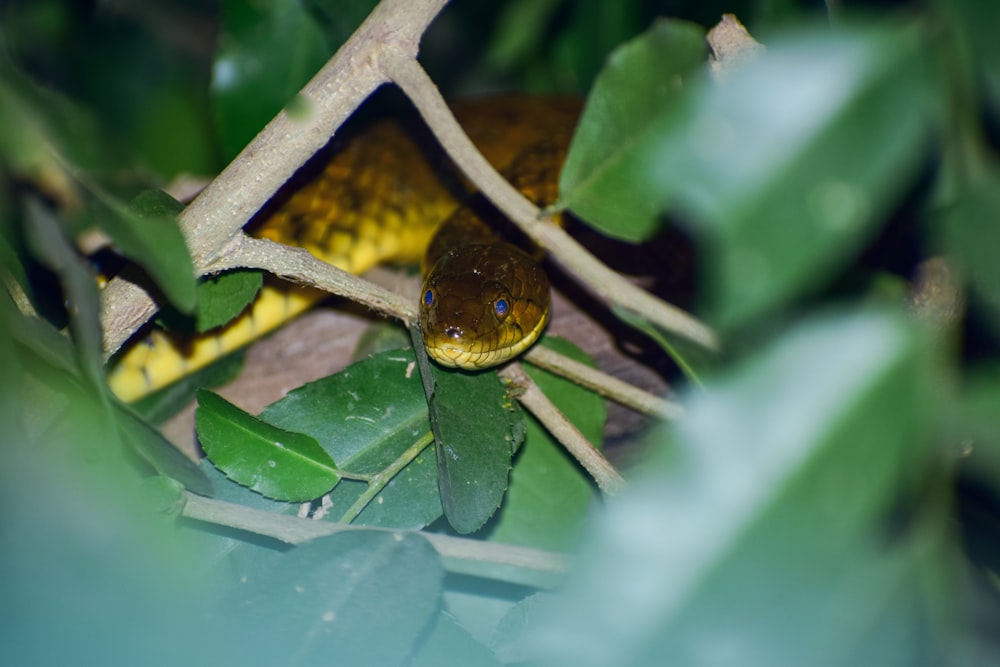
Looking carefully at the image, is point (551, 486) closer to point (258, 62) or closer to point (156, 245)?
point (156, 245)

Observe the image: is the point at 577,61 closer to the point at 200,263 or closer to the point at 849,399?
the point at 200,263

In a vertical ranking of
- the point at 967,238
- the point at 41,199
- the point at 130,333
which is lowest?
the point at 967,238

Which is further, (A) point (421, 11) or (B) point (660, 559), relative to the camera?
(A) point (421, 11)

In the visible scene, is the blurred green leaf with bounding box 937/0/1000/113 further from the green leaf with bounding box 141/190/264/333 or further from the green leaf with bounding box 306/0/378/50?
the green leaf with bounding box 306/0/378/50

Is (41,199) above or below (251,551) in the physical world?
above

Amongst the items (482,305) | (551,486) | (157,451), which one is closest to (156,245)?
(157,451)

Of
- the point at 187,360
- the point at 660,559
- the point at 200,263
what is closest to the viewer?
the point at 660,559

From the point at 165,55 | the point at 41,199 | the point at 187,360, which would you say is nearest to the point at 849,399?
the point at 41,199

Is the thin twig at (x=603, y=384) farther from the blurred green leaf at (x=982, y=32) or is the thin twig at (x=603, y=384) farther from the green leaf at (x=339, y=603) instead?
the blurred green leaf at (x=982, y=32)
